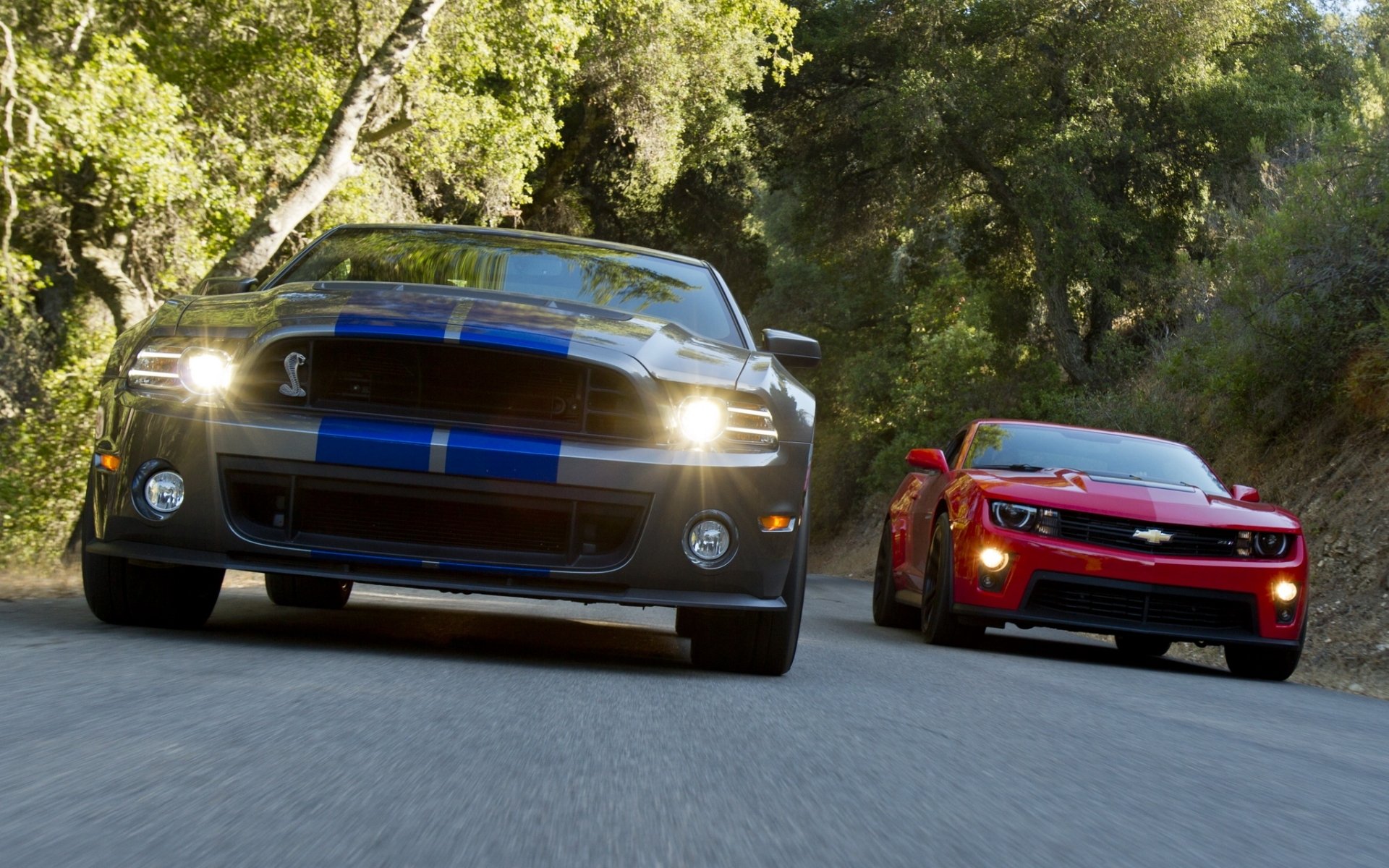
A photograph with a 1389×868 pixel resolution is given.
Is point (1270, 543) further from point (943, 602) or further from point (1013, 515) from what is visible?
point (943, 602)

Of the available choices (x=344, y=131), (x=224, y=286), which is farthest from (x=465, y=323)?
(x=344, y=131)

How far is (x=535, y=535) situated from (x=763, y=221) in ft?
112

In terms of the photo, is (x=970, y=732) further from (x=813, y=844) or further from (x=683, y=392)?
(x=813, y=844)

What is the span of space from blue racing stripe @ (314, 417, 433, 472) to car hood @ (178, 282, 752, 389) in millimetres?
339

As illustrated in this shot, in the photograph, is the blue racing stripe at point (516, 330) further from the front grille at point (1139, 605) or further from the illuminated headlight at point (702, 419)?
the front grille at point (1139, 605)

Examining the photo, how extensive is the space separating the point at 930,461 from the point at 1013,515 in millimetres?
1476

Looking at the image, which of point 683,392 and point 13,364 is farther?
point 13,364

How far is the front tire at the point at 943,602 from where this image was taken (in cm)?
889

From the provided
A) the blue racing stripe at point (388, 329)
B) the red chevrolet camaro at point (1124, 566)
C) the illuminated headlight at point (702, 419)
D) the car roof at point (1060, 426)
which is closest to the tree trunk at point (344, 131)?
the car roof at point (1060, 426)


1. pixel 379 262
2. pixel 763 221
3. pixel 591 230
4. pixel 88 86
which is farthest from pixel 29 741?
pixel 763 221

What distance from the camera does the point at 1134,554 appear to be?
27.9 ft

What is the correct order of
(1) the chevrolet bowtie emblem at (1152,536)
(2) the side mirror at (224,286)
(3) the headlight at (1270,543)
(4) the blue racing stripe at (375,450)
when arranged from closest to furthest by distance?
(4) the blue racing stripe at (375,450)
(2) the side mirror at (224,286)
(1) the chevrolet bowtie emblem at (1152,536)
(3) the headlight at (1270,543)

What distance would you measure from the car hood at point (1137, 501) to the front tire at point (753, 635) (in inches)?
123

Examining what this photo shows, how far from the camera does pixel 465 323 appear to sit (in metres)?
5.35
